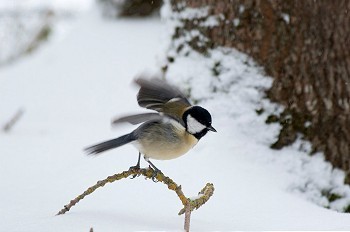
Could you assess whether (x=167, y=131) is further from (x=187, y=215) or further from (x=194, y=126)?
(x=187, y=215)

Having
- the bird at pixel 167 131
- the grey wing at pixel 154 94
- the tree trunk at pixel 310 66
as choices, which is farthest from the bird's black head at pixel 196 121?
the tree trunk at pixel 310 66

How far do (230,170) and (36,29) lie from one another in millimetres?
7067

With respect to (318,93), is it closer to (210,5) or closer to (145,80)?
(210,5)

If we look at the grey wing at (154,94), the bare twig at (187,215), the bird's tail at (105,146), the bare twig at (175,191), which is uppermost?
the grey wing at (154,94)

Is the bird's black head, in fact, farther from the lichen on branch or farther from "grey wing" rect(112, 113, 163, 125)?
the lichen on branch

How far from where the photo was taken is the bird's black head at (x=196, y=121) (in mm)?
2662

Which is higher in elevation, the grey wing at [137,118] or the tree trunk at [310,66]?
the tree trunk at [310,66]

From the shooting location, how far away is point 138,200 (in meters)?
3.04

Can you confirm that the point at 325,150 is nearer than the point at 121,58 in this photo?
Yes

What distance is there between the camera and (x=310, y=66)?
3.47 m

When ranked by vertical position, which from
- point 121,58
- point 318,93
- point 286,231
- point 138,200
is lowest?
point 286,231

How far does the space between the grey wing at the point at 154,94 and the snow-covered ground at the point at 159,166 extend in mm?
472

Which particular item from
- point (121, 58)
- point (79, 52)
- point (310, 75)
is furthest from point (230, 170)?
point (79, 52)

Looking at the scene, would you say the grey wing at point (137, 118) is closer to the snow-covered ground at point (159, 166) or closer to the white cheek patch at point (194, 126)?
the white cheek patch at point (194, 126)
